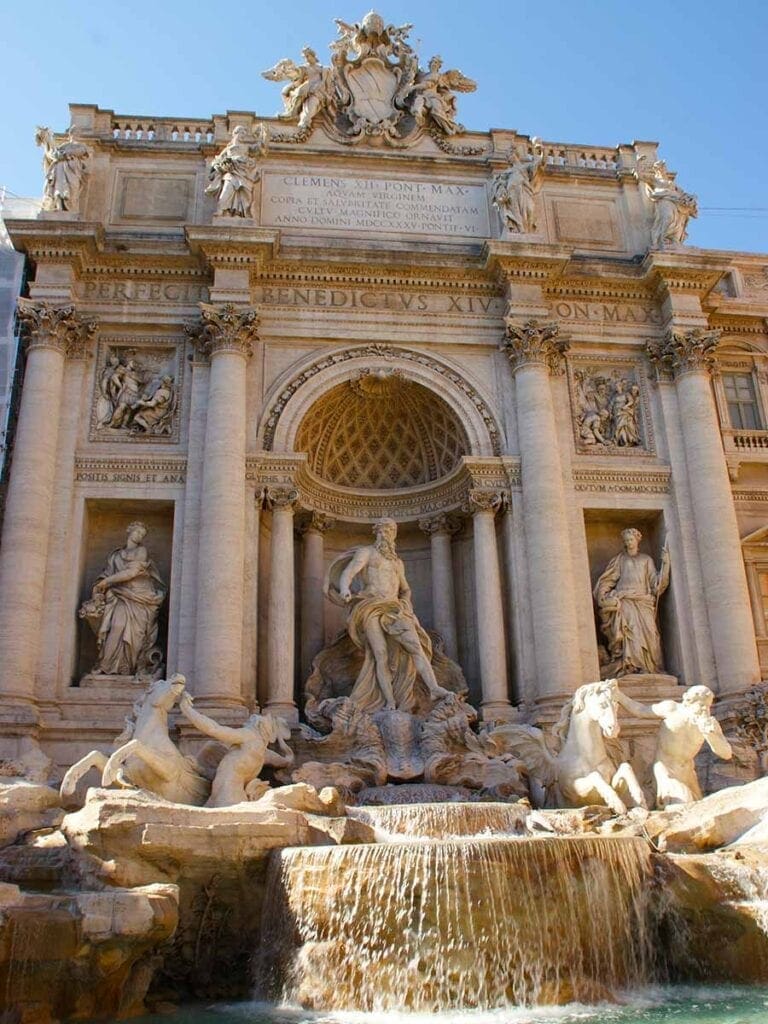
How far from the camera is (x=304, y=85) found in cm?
2055

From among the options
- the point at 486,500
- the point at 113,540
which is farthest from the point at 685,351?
the point at 113,540

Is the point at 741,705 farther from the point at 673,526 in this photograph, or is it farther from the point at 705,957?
the point at 705,957

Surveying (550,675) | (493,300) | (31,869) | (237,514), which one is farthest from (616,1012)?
(493,300)

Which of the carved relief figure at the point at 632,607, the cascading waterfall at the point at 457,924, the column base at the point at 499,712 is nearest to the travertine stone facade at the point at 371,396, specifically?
the column base at the point at 499,712

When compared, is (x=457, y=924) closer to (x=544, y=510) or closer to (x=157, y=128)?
(x=544, y=510)

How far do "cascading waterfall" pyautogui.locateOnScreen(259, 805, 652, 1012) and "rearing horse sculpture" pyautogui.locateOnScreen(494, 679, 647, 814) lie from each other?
105 inches

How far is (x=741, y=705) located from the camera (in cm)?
1595

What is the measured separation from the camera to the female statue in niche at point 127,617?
16266mm

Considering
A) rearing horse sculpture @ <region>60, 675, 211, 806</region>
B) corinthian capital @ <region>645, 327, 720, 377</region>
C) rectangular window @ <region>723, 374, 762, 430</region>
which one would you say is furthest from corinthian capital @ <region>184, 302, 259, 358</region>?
rectangular window @ <region>723, 374, 762, 430</region>

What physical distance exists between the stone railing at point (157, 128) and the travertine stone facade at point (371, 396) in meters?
0.08

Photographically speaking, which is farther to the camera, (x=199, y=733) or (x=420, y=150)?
(x=420, y=150)

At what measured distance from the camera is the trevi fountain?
1020 cm

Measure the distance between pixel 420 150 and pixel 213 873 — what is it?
1566 centimetres

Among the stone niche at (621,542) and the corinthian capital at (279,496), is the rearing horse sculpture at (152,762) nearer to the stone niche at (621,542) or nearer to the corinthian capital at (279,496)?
the corinthian capital at (279,496)
